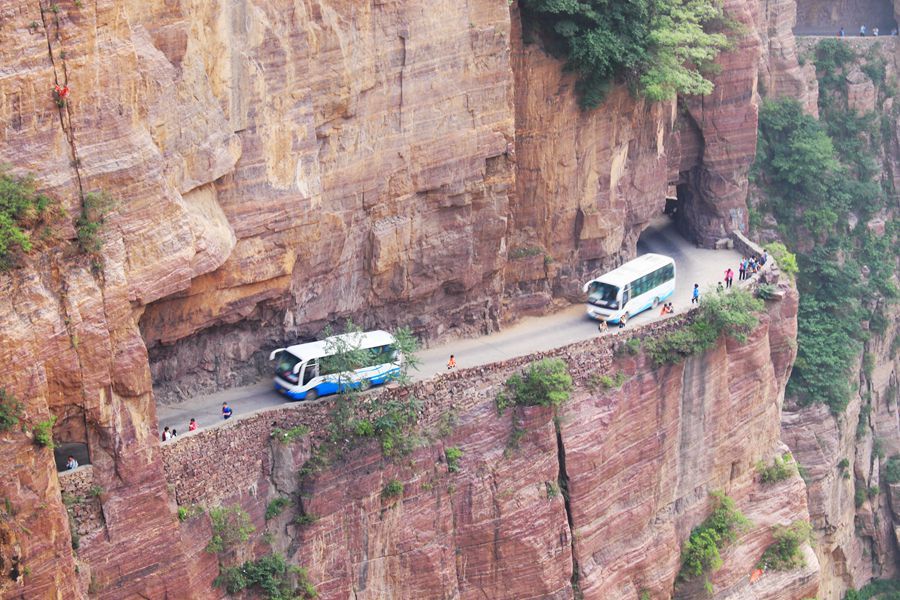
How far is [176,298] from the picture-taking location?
32.0 metres

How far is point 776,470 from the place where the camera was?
45.6m

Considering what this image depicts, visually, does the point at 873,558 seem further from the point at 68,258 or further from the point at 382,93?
the point at 68,258

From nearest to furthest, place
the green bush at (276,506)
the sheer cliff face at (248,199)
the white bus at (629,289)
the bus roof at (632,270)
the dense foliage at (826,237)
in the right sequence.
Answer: the sheer cliff face at (248,199) → the green bush at (276,506) → the white bus at (629,289) → the bus roof at (632,270) → the dense foliage at (826,237)

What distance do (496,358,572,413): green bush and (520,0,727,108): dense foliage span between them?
28.2 feet

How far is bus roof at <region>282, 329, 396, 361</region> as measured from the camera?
34406 millimetres

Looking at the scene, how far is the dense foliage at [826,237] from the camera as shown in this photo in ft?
182

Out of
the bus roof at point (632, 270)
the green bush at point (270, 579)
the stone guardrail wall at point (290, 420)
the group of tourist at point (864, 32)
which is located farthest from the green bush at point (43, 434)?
the group of tourist at point (864, 32)

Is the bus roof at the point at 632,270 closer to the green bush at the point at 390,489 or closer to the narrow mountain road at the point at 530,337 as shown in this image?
the narrow mountain road at the point at 530,337

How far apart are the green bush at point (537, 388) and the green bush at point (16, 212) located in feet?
47.5

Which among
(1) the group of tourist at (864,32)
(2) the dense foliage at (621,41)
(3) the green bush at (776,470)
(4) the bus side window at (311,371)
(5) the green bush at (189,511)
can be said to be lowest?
(3) the green bush at (776,470)

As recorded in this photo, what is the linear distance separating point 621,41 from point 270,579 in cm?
1859

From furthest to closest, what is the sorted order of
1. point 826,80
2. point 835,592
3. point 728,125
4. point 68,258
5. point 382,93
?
point 826,80, point 835,592, point 728,125, point 382,93, point 68,258

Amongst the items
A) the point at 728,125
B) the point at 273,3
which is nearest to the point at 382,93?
the point at 273,3

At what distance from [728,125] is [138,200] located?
26.7 metres
